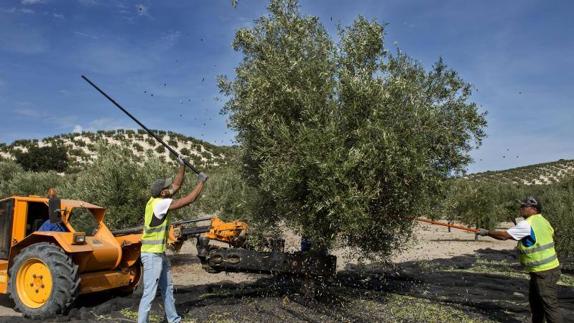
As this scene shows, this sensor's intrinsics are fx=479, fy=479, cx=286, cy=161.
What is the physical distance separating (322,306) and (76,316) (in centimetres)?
436

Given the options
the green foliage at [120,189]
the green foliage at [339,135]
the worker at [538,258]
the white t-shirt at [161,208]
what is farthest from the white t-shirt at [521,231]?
the green foliage at [120,189]

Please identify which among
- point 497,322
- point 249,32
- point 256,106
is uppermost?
point 249,32

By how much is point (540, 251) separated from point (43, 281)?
8.45m

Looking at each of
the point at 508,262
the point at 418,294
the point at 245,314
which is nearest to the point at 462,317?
the point at 418,294

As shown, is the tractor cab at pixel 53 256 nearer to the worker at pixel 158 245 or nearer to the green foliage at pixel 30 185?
the worker at pixel 158 245

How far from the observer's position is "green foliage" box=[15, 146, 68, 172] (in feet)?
148

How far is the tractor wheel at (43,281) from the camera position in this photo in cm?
816

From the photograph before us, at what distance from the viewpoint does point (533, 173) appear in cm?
8550

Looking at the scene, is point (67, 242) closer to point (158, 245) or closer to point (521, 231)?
point (158, 245)

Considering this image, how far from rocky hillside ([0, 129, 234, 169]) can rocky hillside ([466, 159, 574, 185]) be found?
43.0 meters

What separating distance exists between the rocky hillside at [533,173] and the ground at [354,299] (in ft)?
222

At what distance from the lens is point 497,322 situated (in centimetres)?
832

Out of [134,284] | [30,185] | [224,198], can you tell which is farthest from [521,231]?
[30,185]

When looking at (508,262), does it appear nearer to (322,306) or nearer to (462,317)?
(462,317)
